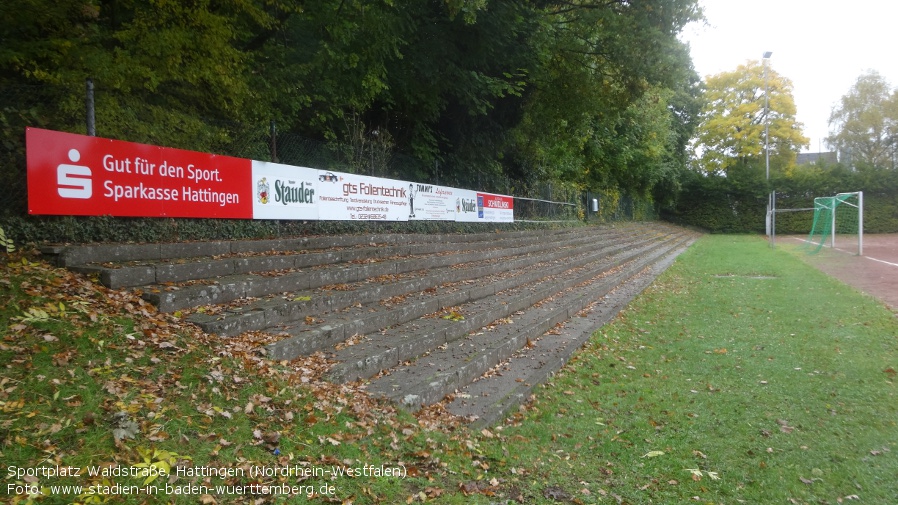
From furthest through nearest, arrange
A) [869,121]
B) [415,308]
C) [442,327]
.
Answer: [869,121] → [415,308] → [442,327]

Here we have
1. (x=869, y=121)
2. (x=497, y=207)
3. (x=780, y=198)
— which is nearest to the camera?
(x=497, y=207)

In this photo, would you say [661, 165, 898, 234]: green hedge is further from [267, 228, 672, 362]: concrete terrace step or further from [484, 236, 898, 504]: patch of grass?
[267, 228, 672, 362]: concrete terrace step

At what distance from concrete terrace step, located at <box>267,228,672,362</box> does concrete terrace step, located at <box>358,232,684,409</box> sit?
38 cm

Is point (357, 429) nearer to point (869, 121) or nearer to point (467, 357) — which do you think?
point (467, 357)

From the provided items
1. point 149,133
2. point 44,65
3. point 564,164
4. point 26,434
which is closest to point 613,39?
point 149,133

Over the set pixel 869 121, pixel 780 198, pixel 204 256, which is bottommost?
pixel 204 256

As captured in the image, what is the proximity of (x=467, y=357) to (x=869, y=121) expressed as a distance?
5981 cm

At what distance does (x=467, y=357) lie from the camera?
626 cm

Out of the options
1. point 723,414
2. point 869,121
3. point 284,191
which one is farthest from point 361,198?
point 869,121

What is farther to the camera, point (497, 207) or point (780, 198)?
point (780, 198)

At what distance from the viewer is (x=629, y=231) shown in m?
30.1

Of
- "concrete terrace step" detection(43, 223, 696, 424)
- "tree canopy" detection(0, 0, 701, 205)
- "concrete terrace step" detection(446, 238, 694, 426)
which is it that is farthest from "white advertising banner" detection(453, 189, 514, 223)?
"concrete terrace step" detection(446, 238, 694, 426)

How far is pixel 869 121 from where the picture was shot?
50.4 meters

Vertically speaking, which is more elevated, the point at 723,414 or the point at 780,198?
the point at 780,198
